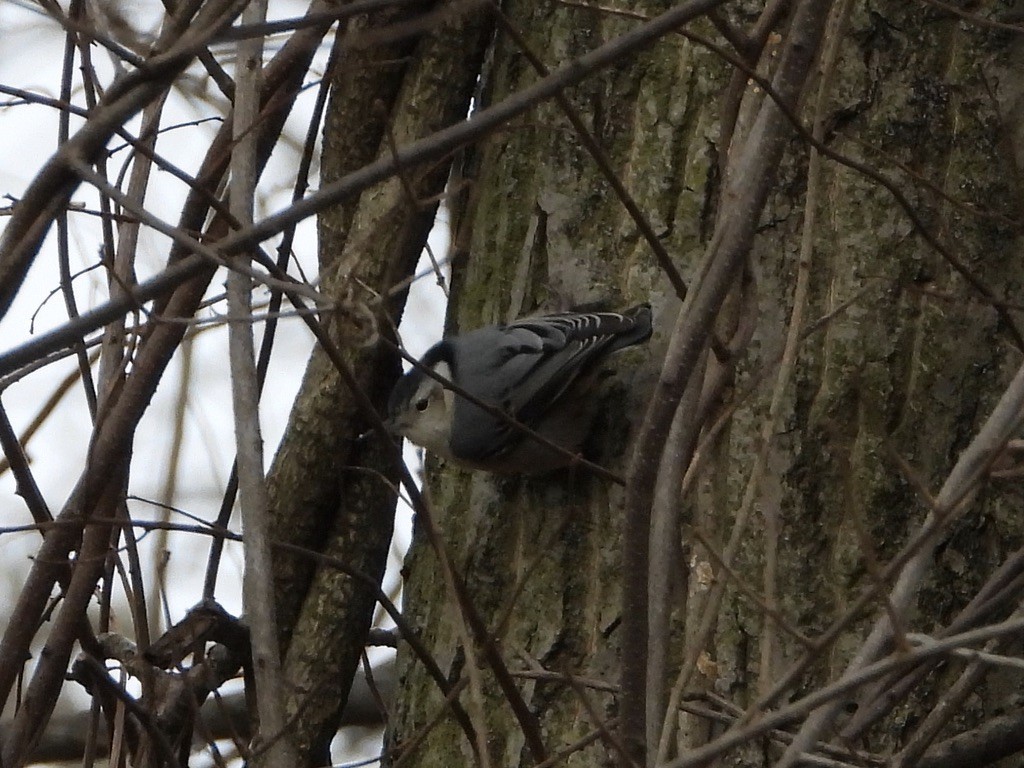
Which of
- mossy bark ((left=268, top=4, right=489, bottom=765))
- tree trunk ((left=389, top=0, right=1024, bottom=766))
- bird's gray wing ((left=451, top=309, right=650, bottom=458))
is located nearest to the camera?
tree trunk ((left=389, top=0, right=1024, bottom=766))

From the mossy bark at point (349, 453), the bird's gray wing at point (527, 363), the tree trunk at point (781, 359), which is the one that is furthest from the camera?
the mossy bark at point (349, 453)

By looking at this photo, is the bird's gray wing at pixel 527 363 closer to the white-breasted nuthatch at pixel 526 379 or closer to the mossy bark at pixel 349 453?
the white-breasted nuthatch at pixel 526 379

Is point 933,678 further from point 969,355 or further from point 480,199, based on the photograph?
point 480,199


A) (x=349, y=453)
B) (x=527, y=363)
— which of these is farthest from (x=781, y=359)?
(x=349, y=453)

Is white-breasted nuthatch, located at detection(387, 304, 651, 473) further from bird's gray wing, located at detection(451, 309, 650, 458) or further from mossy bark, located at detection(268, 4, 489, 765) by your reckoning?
mossy bark, located at detection(268, 4, 489, 765)

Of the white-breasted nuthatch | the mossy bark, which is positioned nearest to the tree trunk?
the white-breasted nuthatch

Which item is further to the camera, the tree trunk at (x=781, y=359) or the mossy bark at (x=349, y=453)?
the mossy bark at (x=349, y=453)

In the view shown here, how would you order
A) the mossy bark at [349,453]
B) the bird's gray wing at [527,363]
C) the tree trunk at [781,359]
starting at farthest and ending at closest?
the mossy bark at [349,453] < the bird's gray wing at [527,363] < the tree trunk at [781,359]

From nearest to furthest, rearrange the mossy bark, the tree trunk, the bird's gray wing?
the tree trunk → the bird's gray wing → the mossy bark


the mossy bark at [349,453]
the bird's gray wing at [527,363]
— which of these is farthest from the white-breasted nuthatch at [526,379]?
the mossy bark at [349,453]

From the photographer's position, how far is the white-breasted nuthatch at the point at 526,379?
2213mm

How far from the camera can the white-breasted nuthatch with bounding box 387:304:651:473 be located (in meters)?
2.21

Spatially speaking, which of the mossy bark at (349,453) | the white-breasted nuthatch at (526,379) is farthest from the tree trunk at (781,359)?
the mossy bark at (349,453)

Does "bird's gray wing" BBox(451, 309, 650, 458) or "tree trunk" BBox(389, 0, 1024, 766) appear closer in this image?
"tree trunk" BBox(389, 0, 1024, 766)
